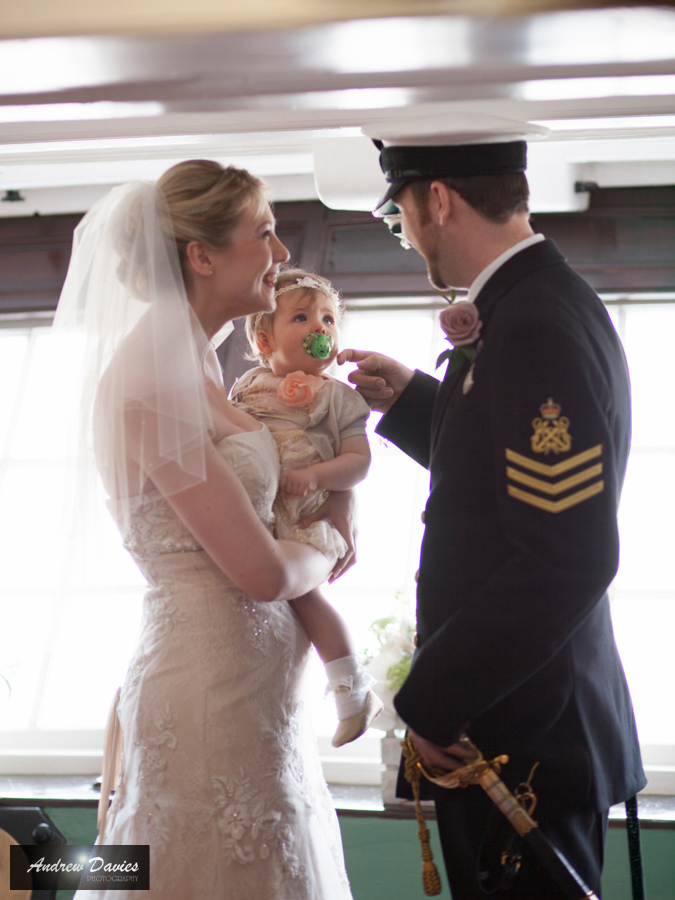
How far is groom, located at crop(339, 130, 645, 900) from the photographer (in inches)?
46.7

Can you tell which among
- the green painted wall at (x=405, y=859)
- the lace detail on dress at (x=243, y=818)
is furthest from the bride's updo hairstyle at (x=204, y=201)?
the green painted wall at (x=405, y=859)

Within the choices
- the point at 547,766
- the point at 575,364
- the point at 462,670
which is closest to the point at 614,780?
the point at 547,766

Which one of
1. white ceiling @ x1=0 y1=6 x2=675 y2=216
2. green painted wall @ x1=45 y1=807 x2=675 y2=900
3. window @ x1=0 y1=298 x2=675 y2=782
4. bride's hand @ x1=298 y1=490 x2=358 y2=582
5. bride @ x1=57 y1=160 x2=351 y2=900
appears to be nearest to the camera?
white ceiling @ x1=0 y1=6 x2=675 y2=216

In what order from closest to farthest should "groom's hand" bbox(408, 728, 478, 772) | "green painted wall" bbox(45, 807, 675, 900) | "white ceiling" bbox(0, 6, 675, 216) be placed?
"white ceiling" bbox(0, 6, 675, 216) < "groom's hand" bbox(408, 728, 478, 772) < "green painted wall" bbox(45, 807, 675, 900)

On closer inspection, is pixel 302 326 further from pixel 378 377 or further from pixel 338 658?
pixel 338 658

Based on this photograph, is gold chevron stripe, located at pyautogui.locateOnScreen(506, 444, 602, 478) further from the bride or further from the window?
the window

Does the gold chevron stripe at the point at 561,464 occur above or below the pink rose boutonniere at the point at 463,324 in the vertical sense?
below

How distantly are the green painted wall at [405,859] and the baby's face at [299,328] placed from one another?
5.08 ft

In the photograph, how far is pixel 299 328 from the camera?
186cm

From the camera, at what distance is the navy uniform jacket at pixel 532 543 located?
1182 mm

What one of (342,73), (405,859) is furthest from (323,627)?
(342,73)

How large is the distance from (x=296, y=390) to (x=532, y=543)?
0.78m

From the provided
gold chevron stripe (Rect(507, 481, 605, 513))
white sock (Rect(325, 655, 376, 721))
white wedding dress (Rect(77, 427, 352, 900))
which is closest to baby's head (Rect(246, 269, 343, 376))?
white wedding dress (Rect(77, 427, 352, 900))

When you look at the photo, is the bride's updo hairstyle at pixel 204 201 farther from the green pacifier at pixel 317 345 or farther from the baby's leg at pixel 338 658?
the baby's leg at pixel 338 658
